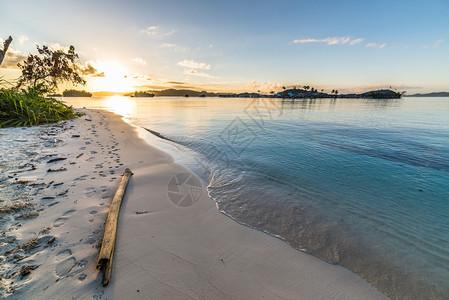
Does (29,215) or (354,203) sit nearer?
(29,215)

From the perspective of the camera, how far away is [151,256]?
3129mm

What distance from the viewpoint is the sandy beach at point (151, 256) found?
2.49m

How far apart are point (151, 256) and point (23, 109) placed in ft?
57.5

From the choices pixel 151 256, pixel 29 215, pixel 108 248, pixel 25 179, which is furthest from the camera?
pixel 25 179

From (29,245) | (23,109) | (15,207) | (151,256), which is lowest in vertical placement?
(151,256)

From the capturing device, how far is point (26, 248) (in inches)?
113

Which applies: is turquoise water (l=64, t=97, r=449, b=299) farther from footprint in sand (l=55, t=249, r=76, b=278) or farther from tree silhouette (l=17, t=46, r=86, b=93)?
tree silhouette (l=17, t=46, r=86, b=93)

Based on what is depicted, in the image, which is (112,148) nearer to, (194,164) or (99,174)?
(99,174)

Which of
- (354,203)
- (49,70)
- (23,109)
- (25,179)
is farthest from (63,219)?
(49,70)

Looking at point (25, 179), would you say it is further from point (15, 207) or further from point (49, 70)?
point (49, 70)

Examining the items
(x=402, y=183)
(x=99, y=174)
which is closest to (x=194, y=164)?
(x=99, y=174)

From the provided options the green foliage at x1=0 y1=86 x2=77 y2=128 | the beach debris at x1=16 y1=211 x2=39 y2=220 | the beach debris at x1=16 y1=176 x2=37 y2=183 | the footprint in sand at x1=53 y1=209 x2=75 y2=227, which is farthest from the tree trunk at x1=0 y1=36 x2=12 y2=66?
the footprint in sand at x1=53 y1=209 x2=75 y2=227

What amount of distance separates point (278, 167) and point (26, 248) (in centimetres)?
850

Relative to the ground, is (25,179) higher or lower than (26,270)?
higher
